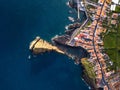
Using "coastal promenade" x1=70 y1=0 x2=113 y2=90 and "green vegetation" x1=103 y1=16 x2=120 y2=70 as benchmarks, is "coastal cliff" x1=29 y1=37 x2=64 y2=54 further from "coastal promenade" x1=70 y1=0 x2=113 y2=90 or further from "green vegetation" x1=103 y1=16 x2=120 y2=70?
"green vegetation" x1=103 y1=16 x2=120 y2=70

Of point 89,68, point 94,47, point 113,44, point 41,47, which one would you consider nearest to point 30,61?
point 41,47

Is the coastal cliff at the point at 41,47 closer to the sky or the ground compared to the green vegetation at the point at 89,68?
closer to the sky

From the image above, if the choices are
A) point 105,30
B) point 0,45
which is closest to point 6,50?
point 0,45

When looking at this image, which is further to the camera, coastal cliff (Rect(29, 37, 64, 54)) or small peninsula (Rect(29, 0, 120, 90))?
coastal cliff (Rect(29, 37, 64, 54))

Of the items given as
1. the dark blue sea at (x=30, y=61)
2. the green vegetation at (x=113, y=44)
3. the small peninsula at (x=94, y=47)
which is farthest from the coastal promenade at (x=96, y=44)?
the dark blue sea at (x=30, y=61)

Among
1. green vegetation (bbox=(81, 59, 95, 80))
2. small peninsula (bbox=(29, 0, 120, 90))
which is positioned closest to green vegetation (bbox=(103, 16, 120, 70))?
small peninsula (bbox=(29, 0, 120, 90))

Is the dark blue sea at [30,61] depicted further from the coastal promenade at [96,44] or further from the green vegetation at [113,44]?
the green vegetation at [113,44]
